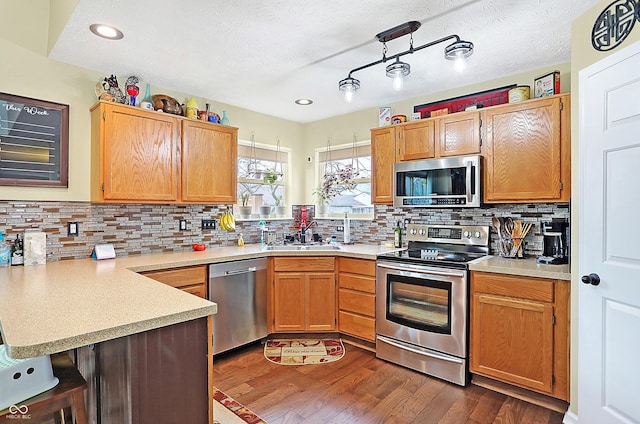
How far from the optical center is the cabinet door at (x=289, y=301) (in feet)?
11.0

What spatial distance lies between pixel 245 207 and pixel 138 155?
1.31m

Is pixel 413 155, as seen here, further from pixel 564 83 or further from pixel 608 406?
pixel 608 406

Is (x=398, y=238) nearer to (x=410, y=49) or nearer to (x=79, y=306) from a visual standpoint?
(x=410, y=49)

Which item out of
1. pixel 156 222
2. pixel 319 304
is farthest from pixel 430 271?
pixel 156 222

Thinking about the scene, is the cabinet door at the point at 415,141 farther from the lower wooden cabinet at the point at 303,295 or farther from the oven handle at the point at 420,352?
the oven handle at the point at 420,352

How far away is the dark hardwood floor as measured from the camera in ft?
7.11

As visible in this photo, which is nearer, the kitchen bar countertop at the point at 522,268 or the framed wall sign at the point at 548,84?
the kitchen bar countertop at the point at 522,268

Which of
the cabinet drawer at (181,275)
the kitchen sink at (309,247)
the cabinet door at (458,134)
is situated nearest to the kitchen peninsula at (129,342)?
the cabinet drawer at (181,275)

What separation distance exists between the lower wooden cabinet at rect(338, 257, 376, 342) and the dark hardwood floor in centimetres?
32

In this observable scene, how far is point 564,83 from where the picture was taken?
2727 millimetres

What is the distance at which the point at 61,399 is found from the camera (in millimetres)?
1224

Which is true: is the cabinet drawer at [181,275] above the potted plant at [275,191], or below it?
below

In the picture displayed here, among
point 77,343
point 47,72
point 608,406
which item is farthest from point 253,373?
point 47,72

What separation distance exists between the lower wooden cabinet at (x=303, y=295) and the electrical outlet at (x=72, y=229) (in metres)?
1.64
